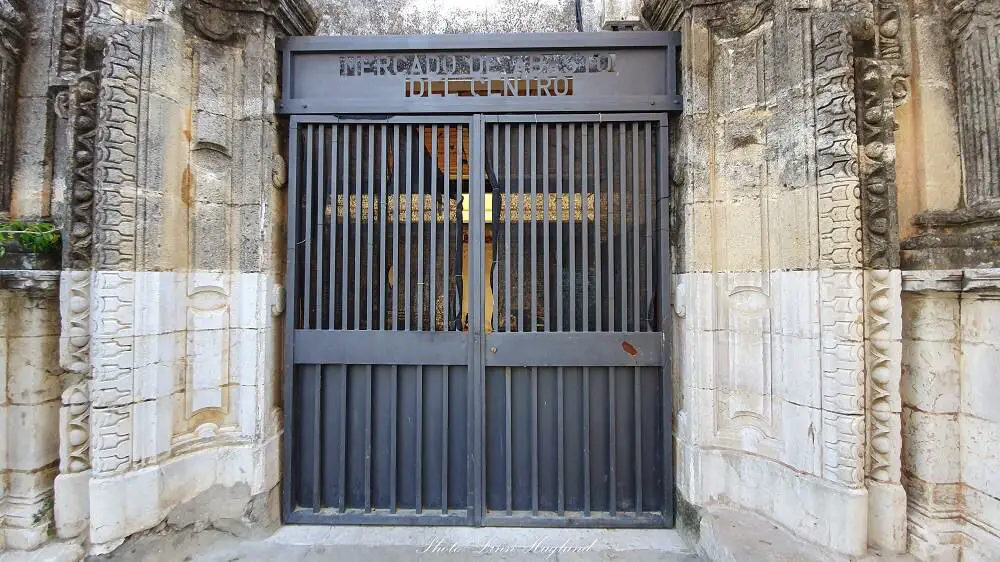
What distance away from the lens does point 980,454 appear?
7.59 ft

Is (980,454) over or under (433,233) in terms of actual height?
under

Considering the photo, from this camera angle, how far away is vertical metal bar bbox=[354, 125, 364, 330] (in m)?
3.19

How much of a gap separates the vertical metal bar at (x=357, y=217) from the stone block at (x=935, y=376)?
371 cm

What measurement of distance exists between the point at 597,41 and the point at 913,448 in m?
3.48

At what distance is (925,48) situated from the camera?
2.62 metres

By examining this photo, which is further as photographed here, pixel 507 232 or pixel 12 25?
pixel 507 232

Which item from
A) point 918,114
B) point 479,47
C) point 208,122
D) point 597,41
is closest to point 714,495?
point 918,114

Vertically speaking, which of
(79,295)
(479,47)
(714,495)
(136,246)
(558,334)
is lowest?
(714,495)

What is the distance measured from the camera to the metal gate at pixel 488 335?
3.15 metres

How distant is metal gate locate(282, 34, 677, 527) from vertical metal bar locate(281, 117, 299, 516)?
0.02 meters

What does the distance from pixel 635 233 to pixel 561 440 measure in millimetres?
1704

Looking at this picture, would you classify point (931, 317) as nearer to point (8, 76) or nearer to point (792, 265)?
point (792, 265)

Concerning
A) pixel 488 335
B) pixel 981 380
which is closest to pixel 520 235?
pixel 488 335

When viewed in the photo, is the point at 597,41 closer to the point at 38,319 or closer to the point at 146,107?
the point at 146,107
